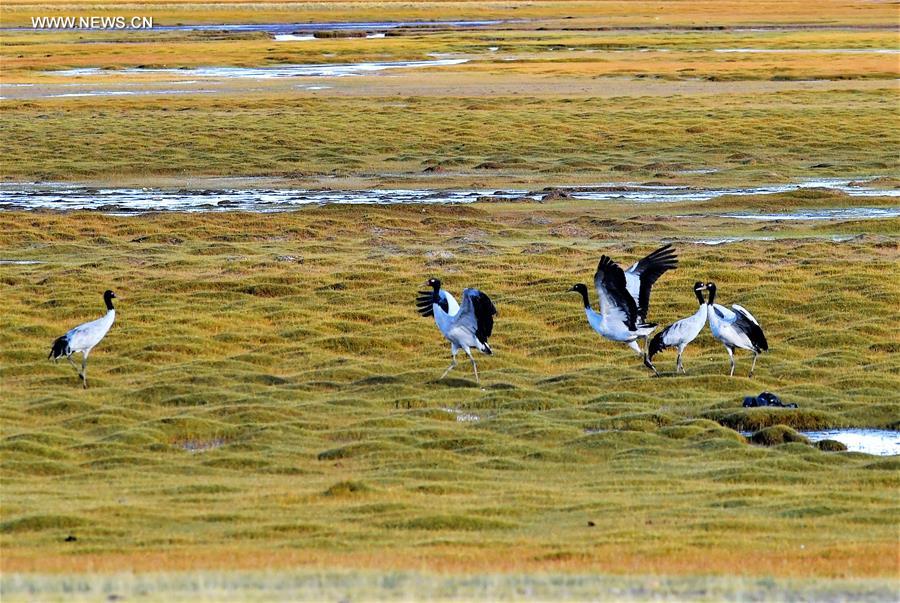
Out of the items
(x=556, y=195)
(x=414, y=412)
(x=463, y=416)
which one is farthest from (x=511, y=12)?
(x=414, y=412)

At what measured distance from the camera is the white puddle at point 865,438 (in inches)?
655

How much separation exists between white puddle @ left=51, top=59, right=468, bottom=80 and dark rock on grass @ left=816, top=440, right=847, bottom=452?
68.8m

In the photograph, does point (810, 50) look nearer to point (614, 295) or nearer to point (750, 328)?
point (750, 328)

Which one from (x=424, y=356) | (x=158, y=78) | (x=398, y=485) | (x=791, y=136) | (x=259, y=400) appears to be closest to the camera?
(x=398, y=485)

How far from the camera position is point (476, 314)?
18.7 metres

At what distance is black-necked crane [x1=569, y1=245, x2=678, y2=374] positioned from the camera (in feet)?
61.2

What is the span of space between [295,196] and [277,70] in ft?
163

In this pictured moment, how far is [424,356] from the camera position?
2220 centimetres

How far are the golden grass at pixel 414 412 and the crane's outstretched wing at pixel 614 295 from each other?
967 millimetres

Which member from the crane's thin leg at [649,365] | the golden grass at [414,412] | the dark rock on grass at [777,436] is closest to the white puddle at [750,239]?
the golden grass at [414,412]

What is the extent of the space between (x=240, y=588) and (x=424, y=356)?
1218 centimetres

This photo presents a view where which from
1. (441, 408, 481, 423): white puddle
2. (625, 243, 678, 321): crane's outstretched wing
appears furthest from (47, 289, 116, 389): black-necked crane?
(625, 243, 678, 321): crane's outstretched wing

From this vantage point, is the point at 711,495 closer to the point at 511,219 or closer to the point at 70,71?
the point at 511,219

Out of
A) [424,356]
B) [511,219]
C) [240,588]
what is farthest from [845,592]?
[511,219]
